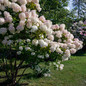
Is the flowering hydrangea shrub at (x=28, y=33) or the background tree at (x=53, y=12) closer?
the flowering hydrangea shrub at (x=28, y=33)

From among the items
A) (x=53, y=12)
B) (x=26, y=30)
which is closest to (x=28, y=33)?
(x=26, y=30)

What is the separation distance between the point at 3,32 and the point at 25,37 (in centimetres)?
51

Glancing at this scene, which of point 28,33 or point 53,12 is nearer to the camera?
point 28,33

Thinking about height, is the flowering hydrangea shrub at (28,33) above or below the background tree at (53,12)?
below

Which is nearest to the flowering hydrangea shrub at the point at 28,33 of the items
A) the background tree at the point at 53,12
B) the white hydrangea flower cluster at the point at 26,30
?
the white hydrangea flower cluster at the point at 26,30

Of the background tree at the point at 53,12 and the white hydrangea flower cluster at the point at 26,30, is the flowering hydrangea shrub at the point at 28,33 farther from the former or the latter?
the background tree at the point at 53,12

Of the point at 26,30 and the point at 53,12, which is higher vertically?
the point at 53,12

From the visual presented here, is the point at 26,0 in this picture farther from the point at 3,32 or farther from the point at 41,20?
the point at 3,32

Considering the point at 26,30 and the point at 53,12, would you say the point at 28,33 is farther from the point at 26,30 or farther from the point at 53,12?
the point at 53,12

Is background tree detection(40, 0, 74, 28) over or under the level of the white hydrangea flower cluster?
over

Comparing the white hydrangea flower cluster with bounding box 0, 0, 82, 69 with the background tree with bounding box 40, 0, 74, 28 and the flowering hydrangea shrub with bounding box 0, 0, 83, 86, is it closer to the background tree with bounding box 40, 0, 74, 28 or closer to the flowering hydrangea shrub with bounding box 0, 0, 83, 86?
the flowering hydrangea shrub with bounding box 0, 0, 83, 86

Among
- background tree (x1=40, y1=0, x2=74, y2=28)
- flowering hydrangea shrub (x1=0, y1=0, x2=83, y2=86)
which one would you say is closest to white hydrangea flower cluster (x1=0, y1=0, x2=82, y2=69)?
flowering hydrangea shrub (x1=0, y1=0, x2=83, y2=86)

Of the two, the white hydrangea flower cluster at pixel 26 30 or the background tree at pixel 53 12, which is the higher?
the background tree at pixel 53 12

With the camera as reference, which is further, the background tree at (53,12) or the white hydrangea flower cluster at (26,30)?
the background tree at (53,12)
